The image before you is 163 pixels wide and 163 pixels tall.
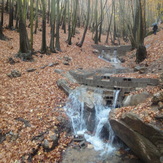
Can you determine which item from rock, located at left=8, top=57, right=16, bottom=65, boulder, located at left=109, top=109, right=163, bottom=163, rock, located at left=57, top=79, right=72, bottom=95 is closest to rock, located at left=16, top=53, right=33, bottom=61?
rock, located at left=8, top=57, right=16, bottom=65

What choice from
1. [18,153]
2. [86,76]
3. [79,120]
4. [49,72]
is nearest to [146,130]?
[79,120]

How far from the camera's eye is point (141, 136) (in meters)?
4.59

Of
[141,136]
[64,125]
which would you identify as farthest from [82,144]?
[141,136]

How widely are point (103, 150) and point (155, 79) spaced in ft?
13.8

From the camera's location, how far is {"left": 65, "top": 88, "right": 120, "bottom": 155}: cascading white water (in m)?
6.24

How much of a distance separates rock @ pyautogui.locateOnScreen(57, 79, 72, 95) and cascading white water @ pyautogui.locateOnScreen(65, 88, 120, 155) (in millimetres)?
343

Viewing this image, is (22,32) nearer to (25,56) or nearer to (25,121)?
(25,56)

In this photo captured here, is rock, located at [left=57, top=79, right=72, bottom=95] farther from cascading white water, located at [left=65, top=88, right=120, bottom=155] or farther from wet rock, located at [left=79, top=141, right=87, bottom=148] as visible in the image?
wet rock, located at [left=79, top=141, right=87, bottom=148]

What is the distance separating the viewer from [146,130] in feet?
14.4

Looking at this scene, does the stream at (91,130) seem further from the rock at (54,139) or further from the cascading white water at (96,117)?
the rock at (54,139)

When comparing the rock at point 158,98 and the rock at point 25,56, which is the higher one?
the rock at point 25,56

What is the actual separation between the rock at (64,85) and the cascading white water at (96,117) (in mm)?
343

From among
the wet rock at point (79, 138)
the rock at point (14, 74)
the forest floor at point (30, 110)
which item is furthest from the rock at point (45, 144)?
the rock at point (14, 74)

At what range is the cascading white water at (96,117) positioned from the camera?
20.5 feet
